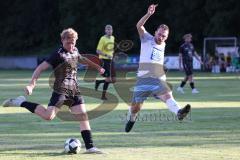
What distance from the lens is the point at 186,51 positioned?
27.1 m

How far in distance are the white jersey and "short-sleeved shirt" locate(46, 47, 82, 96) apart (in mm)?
2640

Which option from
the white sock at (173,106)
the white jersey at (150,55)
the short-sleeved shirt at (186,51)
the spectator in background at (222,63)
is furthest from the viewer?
the spectator in background at (222,63)

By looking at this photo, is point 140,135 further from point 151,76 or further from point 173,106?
point 151,76

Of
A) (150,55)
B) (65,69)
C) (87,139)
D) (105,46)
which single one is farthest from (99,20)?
(87,139)

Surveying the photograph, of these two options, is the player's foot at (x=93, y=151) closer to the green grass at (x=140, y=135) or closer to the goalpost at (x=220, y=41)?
the green grass at (x=140, y=135)

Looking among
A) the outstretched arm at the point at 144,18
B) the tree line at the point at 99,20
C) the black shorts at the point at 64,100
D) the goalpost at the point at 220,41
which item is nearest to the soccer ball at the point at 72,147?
the black shorts at the point at 64,100

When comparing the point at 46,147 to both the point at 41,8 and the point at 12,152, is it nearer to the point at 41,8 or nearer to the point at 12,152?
the point at 12,152

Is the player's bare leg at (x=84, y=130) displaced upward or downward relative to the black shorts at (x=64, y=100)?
downward

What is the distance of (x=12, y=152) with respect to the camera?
11.3 m

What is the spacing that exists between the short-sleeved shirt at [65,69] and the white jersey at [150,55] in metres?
2.64

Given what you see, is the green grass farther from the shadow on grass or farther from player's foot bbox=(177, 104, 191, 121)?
player's foot bbox=(177, 104, 191, 121)

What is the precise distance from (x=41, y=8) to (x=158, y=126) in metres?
62.5

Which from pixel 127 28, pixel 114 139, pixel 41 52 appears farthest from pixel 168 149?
pixel 41 52

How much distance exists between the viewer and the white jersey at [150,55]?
46.1ft
